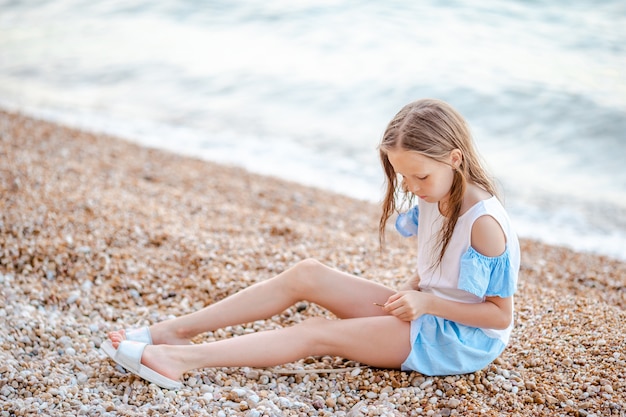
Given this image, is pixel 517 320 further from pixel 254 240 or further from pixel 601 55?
pixel 601 55

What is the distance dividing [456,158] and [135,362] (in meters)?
1.75

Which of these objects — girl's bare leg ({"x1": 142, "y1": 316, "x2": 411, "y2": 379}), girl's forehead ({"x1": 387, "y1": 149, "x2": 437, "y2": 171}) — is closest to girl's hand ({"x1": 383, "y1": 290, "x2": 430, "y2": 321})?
girl's bare leg ({"x1": 142, "y1": 316, "x2": 411, "y2": 379})

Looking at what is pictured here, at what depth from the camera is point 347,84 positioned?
34.8 feet

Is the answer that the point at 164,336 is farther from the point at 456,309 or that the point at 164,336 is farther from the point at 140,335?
the point at 456,309

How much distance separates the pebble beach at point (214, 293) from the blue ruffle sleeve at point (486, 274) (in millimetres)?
485

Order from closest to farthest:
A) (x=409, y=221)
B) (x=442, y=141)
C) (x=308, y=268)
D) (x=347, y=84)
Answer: (x=442, y=141) < (x=308, y=268) < (x=409, y=221) < (x=347, y=84)

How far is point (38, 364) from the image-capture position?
314 cm

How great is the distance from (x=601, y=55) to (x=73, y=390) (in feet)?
33.6

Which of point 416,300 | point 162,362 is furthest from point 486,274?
point 162,362

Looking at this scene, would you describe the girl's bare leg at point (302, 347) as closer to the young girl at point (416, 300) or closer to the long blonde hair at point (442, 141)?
the young girl at point (416, 300)

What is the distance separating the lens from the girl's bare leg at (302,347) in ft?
9.87

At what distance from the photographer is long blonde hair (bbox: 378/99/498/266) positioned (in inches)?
111

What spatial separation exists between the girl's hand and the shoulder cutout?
1.11ft

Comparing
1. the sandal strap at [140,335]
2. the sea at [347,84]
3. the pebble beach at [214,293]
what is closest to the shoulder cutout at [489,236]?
the pebble beach at [214,293]
